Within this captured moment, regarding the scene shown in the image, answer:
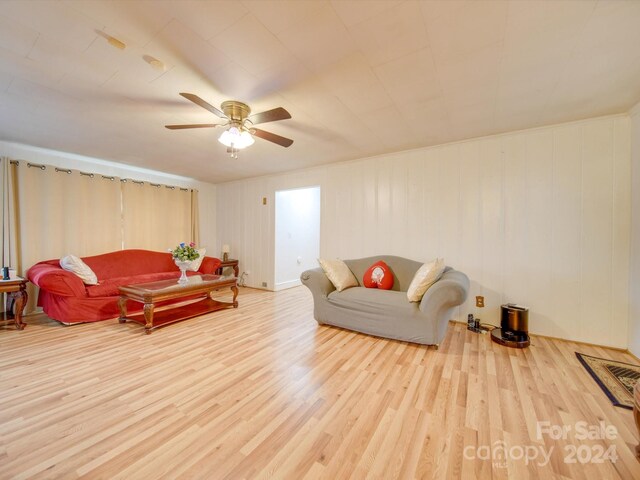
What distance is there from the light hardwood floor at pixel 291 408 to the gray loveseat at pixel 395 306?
18cm

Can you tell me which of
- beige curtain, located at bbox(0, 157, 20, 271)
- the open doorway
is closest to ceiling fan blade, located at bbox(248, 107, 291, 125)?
the open doorway

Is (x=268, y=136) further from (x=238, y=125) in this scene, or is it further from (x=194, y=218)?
(x=194, y=218)

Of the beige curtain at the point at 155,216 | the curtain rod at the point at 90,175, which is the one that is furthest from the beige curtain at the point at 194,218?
the curtain rod at the point at 90,175

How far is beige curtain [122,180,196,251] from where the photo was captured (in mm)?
4586

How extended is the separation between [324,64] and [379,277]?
2476 millimetres

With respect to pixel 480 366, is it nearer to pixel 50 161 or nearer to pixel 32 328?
pixel 32 328

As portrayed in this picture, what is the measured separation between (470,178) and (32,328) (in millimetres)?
5811

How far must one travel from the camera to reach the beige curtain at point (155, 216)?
15.0ft

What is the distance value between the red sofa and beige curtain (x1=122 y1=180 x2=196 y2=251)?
0.49 metres

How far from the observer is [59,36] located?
156cm

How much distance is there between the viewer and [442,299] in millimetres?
2404

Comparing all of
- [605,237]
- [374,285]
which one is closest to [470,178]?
[605,237]

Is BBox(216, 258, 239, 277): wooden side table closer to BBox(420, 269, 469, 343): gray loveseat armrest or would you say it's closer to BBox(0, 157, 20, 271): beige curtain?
BBox(0, 157, 20, 271): beige curtain

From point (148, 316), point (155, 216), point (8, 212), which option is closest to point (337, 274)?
point (148, 316)
